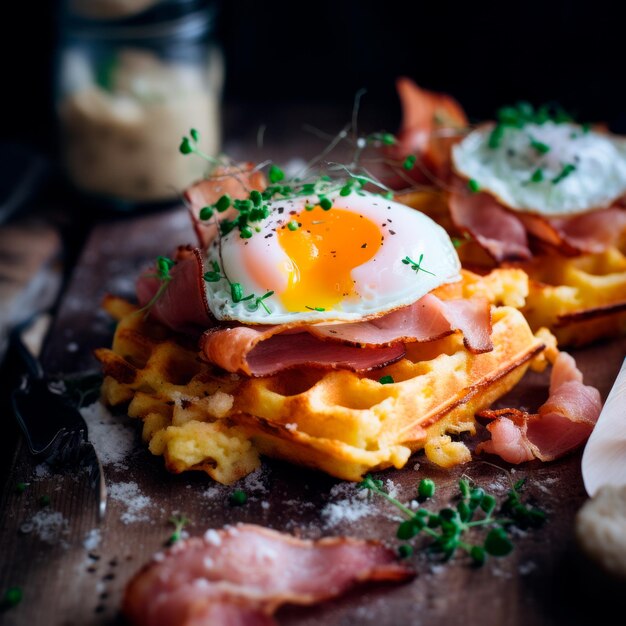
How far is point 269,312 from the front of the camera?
2.46m

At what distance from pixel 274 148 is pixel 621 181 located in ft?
7.20

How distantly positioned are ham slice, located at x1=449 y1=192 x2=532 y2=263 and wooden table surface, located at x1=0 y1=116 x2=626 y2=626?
0.57m

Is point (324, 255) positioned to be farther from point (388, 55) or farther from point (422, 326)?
point (388, 55)

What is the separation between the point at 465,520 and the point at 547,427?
19.7 inches

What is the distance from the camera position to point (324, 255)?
2.54m

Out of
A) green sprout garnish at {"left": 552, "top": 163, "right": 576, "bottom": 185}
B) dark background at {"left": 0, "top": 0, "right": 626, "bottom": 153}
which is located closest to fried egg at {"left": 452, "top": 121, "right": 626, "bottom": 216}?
green sprout garnish at {"left": 552, "top": 163, "right": 576, "bottom": 185}

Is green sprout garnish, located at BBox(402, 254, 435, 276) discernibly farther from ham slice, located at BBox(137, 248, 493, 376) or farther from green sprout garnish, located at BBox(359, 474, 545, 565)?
green sprout garnish, located at BBox(359, 474, 545, 565)

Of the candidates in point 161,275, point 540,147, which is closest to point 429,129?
point 540,147

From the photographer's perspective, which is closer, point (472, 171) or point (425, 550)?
point (425, 550)

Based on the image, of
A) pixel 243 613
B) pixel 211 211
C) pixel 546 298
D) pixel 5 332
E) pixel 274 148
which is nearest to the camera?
pixel 243 613

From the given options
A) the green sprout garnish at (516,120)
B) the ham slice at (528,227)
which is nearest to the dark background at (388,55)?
the green sprout garnish at (516,120)

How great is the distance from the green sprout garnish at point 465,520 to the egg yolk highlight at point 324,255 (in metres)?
0.59

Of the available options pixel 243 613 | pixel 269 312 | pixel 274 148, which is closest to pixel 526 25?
pixel 274 148

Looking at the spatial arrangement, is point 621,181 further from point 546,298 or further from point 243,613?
point 243,613
